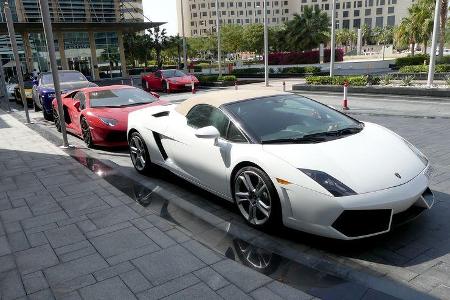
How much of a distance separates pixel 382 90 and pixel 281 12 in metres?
139

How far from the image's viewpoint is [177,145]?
5145 millimetres

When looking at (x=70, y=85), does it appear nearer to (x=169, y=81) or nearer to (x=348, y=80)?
(x=169, y=81)

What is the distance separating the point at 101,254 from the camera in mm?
3814

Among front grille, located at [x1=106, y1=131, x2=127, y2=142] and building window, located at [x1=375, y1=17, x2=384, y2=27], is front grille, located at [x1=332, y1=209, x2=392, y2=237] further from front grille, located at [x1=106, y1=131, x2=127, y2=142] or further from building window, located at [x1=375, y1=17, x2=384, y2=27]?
building window, located at [x1=375, y1=17, x2=384, y2=27]

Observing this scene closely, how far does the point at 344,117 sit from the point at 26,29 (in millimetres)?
37456

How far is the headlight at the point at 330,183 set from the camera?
3299mm

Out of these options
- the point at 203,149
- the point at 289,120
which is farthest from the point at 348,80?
the point at 203,149

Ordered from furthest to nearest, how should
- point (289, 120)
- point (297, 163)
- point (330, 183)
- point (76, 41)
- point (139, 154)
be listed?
point (76, 41), point (139, 154), point (289, 120), point (297, 163), point (330, 183)

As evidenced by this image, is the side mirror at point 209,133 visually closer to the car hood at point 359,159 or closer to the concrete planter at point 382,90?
the car hood at point 359,159

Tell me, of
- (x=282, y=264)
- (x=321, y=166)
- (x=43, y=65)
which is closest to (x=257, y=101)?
(x=321, y=166)

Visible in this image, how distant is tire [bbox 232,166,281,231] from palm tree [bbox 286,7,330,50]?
47795mm

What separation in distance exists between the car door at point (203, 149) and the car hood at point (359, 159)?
671 mm

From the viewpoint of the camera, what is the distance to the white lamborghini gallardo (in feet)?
11.0

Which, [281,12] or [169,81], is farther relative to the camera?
[281,12]
